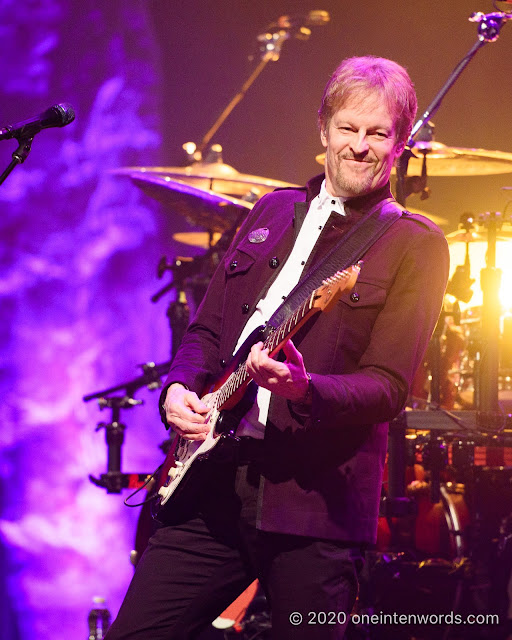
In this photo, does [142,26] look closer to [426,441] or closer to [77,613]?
[426,441]

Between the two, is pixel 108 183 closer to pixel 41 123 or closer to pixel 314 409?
pixel 41 123

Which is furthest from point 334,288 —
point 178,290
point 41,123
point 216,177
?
point 216,177

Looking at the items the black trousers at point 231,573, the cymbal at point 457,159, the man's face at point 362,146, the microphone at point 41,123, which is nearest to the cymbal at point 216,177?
the cymbal at point 457,159

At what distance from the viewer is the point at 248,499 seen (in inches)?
73.7

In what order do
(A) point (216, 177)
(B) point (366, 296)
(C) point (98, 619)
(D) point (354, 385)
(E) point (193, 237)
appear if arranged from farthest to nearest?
(E) point (193, 237) → (A) point (216, 177) → (C) point (98, 619) → (B) point (366, 296) → (D) point (354, 385)

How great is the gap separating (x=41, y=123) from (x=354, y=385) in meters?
1.23

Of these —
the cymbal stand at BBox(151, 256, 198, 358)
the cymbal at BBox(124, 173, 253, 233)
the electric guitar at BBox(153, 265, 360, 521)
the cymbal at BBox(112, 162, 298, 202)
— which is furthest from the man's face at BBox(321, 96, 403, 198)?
the cymbal at BBox(112, 162, 298, 202)

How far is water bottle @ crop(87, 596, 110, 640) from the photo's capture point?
4.56 metres

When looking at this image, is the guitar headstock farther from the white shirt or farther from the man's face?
the man's face

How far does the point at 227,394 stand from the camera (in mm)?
1921

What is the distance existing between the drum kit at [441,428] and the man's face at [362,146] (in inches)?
61.8

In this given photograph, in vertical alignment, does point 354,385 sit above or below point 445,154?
below

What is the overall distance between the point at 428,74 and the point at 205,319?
342 centimetres

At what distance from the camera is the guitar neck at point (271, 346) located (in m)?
1.71
